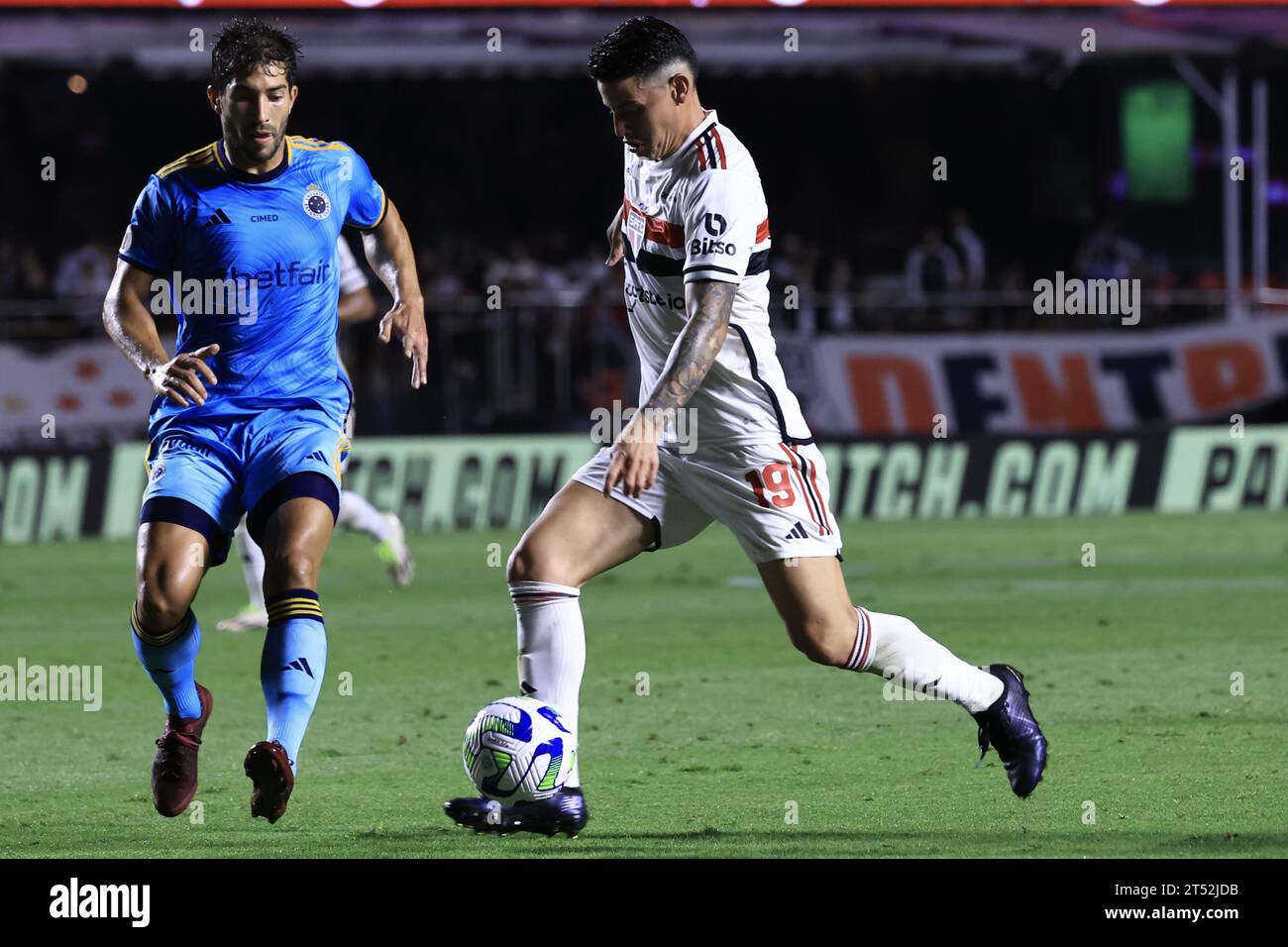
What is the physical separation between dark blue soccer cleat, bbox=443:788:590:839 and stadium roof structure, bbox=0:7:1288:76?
13347 millimetres

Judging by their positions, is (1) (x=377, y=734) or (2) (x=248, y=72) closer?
(2) (x=248, y=72)

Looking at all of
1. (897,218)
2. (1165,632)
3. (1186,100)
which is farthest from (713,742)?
(1186,100)

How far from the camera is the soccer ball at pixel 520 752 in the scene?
19.6 feet

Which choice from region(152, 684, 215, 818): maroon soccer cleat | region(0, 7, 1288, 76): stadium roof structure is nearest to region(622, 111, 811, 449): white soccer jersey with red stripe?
region(152, 684, 215, 818): maroon soccer cleat

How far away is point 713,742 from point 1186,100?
1985 centimetres

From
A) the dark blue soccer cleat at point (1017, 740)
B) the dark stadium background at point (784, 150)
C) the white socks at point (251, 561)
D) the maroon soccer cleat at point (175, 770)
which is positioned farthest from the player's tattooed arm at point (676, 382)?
the dark stadium background at point (784, 150)

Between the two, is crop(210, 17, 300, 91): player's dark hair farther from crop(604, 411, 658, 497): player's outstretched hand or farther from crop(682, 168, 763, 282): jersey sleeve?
crop(604, 411, 658, 497): player's outstretched hand

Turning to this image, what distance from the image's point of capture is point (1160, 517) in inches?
679

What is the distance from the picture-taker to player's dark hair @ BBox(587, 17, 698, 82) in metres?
5.90

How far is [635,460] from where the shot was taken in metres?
5.73

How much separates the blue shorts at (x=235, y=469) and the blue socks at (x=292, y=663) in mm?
294

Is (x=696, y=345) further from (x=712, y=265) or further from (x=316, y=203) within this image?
(x=316, y=203)

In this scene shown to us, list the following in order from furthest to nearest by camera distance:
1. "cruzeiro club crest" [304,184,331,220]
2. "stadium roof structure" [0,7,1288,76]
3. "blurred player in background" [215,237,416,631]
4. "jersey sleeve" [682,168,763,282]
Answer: "stadium roof structure" [0,7,1288,76] → "blurred player in background" [215,237,416,631] → "cruzeiro club crest" [304,184,331,220] → "jersey sleeve" [682,168,763,282]
